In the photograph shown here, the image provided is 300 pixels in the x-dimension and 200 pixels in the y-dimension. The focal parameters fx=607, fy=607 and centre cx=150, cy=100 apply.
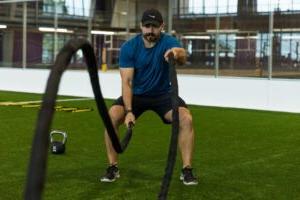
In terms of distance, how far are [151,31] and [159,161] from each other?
1.80 meters

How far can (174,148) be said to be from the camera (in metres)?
4.11

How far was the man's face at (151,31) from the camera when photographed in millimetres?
5113

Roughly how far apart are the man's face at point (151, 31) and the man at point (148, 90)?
0.5 inches

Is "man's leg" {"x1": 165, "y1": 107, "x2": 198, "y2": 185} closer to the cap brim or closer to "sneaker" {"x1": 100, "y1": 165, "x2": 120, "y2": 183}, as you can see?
"sneaker" {"x1": 100, "y1": 165, "x2": 120, "y2": 183}

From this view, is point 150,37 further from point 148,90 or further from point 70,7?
point 70,7

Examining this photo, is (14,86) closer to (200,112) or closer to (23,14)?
(23,14)

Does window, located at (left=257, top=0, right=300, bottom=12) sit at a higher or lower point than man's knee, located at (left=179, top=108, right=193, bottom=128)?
higher

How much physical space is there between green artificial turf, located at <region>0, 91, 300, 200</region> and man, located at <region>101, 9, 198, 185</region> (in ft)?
0.90

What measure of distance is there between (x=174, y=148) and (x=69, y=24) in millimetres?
12895

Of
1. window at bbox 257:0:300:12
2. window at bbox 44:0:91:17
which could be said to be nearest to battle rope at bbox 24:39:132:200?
window at bbox 257:0:300:12

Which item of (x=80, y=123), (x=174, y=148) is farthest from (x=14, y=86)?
(x=174, y=148)

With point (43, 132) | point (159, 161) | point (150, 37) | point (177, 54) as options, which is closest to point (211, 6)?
point (159, 161)

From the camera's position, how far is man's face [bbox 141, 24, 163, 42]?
5113 mm

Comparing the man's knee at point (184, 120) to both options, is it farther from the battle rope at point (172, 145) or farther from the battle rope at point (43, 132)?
the battle rope at point (43, 132)
